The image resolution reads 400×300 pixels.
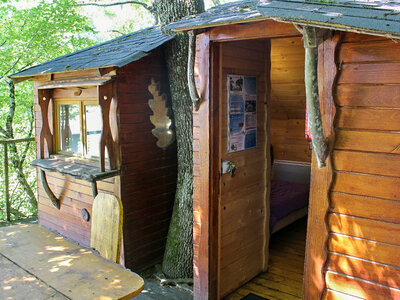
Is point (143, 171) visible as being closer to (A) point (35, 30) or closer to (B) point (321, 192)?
(B) point (321, 192)

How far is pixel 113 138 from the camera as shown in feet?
14.4

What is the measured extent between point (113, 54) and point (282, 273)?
121 inches

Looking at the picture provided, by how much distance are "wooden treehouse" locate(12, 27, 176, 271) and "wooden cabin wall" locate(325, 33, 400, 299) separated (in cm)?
227

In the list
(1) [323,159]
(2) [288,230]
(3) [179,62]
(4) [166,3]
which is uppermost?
(4) [166,3]

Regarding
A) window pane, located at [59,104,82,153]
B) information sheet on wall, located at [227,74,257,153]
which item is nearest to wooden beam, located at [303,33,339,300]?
information sheet on wall, located at [227,74,257,153]

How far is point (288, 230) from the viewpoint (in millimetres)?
5484

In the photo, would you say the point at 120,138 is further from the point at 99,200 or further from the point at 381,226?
the point at 381,226

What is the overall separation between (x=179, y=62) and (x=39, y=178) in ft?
9.55

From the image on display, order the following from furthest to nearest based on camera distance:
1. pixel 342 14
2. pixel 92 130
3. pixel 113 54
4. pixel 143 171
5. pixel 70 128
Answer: pixel 70 128, pixel 92 130, pixel 143 171, pixel 113 54, pixel 342 14

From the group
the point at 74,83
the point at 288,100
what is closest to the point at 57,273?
the point at 74,83

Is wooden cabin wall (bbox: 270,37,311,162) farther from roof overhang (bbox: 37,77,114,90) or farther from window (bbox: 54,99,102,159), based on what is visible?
window (bbox: 54,99,102,159)

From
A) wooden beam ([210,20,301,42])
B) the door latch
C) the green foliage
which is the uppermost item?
the green foliage

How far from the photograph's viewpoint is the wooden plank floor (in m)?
3.78

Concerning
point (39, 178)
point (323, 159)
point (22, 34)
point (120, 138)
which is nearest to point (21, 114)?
point (22, 34)
